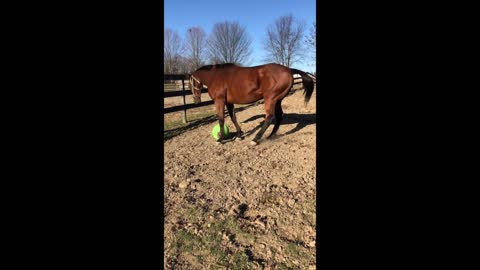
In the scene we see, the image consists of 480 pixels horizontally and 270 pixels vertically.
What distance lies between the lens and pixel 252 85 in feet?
18.4

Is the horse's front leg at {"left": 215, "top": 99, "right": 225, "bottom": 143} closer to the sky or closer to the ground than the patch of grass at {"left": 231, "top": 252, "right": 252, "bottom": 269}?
closer to the sky

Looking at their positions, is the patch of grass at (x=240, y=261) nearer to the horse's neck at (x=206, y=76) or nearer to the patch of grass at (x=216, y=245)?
the patch of grass at (x=216, y=245)

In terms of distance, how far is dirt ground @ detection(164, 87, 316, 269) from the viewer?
6.78 feet

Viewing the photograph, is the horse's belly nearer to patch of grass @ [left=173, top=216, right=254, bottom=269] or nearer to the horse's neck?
the horse's neck

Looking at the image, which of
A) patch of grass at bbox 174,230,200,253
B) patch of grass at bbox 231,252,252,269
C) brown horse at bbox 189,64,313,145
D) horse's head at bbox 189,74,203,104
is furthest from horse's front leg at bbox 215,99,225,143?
patch of grass at bbox 231,252,252,269

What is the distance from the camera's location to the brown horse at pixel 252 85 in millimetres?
5461

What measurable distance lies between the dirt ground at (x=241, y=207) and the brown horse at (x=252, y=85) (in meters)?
0.81

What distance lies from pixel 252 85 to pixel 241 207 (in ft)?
10.5

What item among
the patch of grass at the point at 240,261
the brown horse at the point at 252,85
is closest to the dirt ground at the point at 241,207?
the patch of grass at the point at 240,261

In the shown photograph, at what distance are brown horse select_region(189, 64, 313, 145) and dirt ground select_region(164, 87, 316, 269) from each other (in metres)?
0.81
